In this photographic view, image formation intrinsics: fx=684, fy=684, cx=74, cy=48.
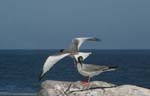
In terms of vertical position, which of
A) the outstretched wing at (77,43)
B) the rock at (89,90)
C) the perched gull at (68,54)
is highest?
the outstretched wing at (77,43)

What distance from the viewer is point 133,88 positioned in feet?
67.7

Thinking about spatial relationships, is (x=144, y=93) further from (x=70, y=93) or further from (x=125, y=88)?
(x=70, y=93)

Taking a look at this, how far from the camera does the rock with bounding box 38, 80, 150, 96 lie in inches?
808

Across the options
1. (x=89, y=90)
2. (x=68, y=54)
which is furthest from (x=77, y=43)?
(x=89, y=90)

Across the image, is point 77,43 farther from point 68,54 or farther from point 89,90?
point 89,90

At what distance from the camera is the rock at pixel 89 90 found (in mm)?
20516

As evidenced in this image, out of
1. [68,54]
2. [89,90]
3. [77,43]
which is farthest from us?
[77,43]

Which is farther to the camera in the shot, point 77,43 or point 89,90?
point 77,43

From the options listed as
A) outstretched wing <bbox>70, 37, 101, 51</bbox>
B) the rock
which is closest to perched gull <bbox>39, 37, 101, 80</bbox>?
outstretched wing <bbox>70, 37, 101, 51</bbox>

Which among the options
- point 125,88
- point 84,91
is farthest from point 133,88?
point 84,91

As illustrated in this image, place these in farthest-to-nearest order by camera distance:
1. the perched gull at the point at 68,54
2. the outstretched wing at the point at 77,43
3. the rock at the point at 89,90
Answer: the outstretched wing at the point at 77,43, the perched gull at the point at 68,54, the rock at the point at 89,90

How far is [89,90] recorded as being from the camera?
68.2 feet

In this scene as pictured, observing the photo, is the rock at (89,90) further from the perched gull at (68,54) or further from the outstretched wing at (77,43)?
the outstretched wing at (77,43)

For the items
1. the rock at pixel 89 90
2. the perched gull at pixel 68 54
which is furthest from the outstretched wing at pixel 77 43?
the rock at pixel 89 90
